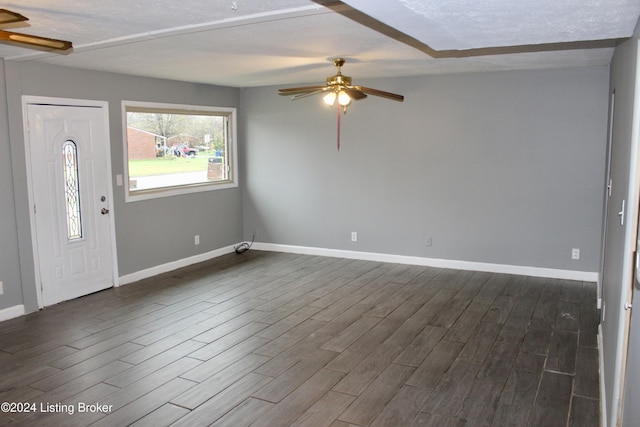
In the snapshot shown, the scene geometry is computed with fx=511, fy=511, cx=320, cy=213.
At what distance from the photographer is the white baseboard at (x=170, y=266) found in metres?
6.03

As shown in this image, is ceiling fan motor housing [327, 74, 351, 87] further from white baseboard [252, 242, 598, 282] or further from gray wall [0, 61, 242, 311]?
white baseboard [252, 242, 598, 282]

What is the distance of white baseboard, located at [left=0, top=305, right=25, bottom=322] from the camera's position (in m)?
4.74

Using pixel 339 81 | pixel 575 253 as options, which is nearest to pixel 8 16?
pixel 339 81

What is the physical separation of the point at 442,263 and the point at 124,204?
3.98m

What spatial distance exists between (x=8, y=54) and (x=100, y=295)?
2.54 meters

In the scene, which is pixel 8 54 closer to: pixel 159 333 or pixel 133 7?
pixel 133 7

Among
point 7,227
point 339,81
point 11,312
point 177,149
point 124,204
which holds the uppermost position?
point 339,81

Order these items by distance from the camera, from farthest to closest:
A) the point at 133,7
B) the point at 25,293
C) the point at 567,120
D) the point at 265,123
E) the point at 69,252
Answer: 1. the point at 265,123
2. the point at 567,120
3. the point at 69,252
4. the point at 25,293
5. the point at 133,7

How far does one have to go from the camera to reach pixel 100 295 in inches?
218

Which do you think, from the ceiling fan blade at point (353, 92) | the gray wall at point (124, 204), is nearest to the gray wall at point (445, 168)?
the gray wall at point (124, 204)

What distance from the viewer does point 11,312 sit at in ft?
15.8

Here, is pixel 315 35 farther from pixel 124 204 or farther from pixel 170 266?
pixel 170 266

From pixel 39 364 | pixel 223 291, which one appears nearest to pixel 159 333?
pixel 39 364

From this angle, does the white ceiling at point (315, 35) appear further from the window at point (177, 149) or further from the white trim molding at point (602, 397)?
the white trim molding at point (602, 397)
